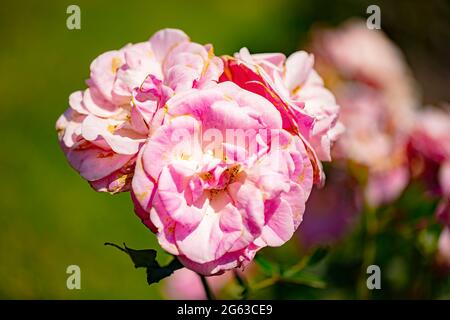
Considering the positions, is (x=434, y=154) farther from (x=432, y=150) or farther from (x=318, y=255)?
(x=318, y=255)

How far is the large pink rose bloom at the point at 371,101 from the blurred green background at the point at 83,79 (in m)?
0.50

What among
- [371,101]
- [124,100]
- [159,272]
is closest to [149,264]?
[159,272]

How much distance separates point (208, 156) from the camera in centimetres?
52

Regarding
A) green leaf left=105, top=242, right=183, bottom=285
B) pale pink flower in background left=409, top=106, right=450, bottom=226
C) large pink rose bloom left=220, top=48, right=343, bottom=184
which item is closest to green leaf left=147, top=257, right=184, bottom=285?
green leaf left=105, top=242, right=183, bottom=285

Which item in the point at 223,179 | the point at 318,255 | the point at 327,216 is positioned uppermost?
the point at 223,179

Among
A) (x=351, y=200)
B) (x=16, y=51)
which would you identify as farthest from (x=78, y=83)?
(x=351, y=200)

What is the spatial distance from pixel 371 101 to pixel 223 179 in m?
0.54

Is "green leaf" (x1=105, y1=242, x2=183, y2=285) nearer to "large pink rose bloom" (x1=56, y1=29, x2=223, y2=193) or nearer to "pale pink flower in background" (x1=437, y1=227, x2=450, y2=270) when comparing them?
"large pink rose bloom" (x1=56, y1=29, x2=223, y2=193)

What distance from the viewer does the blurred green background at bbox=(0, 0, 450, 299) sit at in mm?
1296

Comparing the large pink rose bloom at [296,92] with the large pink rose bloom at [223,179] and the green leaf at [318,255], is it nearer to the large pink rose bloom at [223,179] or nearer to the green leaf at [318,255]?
the large pink rose bloom at [223,179]

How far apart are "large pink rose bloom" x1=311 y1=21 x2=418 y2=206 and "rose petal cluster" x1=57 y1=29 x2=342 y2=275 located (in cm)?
39

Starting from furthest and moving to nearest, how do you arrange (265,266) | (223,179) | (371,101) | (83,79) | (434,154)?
(83,79), (371,101), (434,154), (265,266), (223,179)
